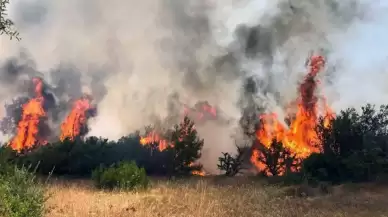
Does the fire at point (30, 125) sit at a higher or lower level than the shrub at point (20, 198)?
higher

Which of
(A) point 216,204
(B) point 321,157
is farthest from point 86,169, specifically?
(A) point 216,204

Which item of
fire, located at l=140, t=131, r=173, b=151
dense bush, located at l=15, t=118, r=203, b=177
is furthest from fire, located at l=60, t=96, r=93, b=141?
dense bush, located at l=15, t=118, r=203, b=177

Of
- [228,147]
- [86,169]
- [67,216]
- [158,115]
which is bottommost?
[67,216]

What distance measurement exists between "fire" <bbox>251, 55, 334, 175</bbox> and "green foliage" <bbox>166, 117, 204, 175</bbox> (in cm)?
487

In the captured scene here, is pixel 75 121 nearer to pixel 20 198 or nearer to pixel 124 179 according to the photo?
pixel 124 179

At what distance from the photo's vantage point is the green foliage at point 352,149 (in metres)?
18.8

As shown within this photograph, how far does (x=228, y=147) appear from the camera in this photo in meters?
33.8

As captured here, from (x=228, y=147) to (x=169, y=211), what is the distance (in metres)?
24.0

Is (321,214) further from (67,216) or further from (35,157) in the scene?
(35,157)

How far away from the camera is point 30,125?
3594 centimetres

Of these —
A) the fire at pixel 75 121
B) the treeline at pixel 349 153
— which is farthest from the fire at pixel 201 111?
the treeline at pixel 349 153

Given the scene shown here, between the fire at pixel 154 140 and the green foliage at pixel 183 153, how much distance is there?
258 centimetres

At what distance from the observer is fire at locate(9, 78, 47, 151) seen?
35.2 metres

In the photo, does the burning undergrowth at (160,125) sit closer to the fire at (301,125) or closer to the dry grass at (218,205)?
the fire at (301,125)
